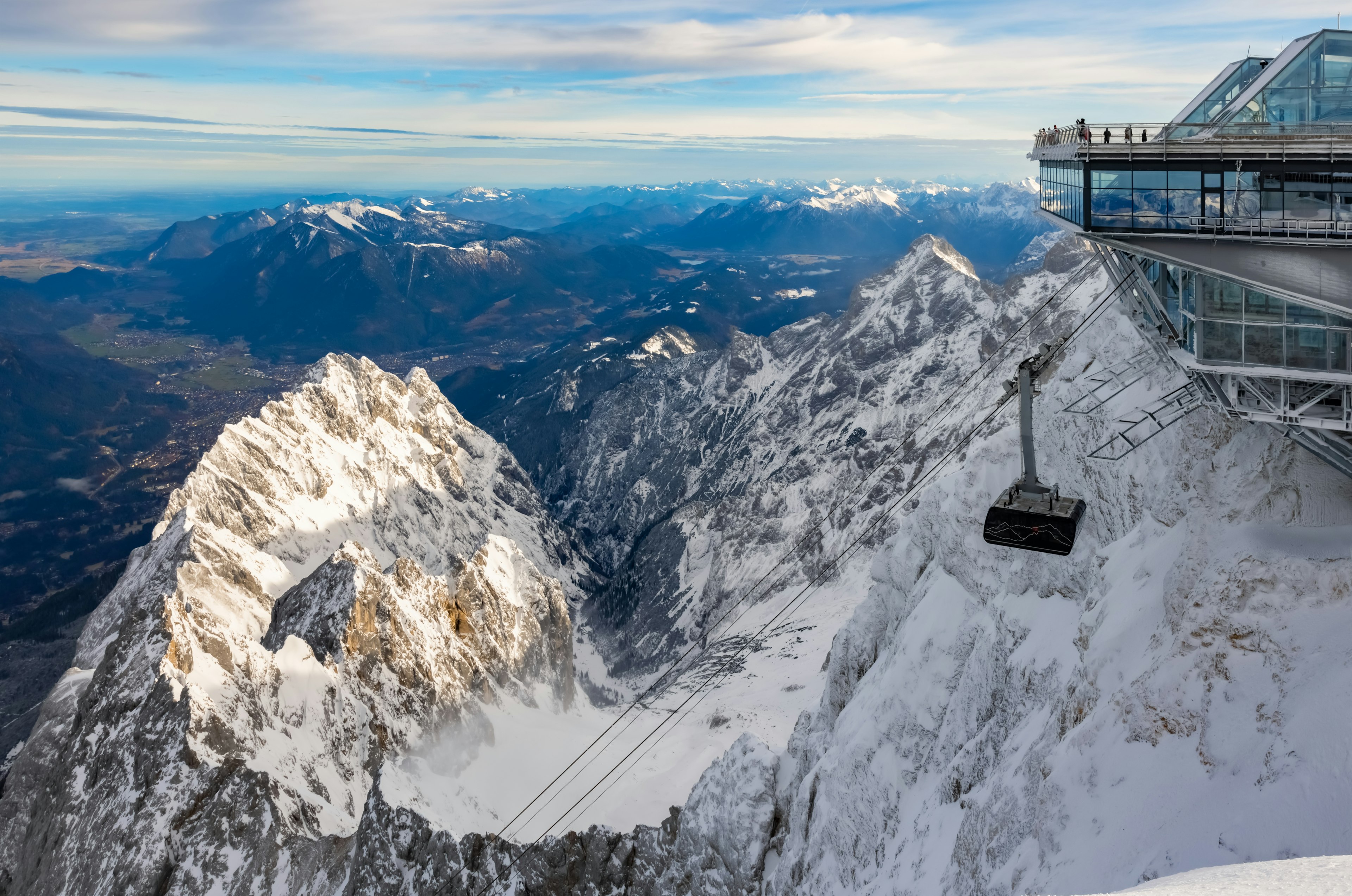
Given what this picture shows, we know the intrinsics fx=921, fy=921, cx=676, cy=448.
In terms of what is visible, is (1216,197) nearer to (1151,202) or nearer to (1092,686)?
(1151,202)

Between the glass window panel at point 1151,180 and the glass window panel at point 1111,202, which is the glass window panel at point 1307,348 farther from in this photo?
the glass window panel at point 1111,202

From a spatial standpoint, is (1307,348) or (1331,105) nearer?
(1307,348)

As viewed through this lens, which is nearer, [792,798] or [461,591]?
[792,798]

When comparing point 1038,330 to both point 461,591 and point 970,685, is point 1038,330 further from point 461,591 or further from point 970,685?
point 970,685

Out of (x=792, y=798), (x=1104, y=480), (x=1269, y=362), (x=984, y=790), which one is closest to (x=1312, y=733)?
(x=1269, y=362)

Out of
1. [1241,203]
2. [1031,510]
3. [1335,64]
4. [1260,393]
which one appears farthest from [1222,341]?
[1031,510]

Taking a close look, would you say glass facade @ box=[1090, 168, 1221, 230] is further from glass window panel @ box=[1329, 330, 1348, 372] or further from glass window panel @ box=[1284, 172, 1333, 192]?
glass window panel @ box=[1329, 330, 1348, 372]
